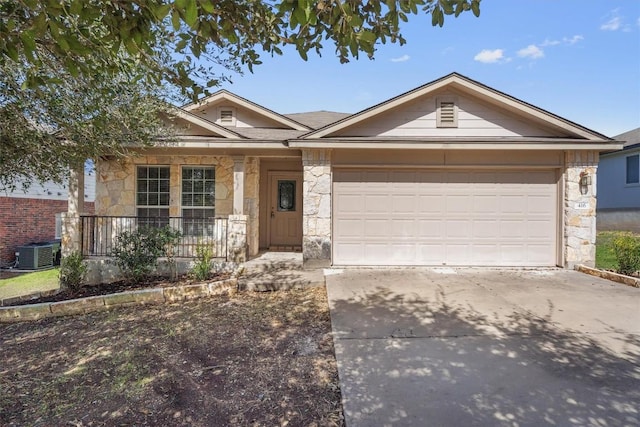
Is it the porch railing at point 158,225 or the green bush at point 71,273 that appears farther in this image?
the porch railing at point 158,225

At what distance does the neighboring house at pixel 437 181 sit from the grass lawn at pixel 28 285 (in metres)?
2.27

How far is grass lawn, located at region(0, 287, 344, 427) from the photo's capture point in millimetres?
2799

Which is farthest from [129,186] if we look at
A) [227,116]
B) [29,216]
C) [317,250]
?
[29,216]

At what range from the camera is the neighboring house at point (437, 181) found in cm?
756

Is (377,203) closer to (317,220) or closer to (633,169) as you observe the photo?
(317,220)

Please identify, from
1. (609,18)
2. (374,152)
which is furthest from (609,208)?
(374,152)

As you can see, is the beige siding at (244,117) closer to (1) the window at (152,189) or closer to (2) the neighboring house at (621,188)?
(1) the window at (152,189)

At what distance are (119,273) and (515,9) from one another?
29.0 ft

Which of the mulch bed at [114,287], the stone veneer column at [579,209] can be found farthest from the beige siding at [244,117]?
the stone veneer column at [579,209]

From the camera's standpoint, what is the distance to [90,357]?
395 cm

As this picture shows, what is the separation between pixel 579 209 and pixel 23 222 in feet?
62.4

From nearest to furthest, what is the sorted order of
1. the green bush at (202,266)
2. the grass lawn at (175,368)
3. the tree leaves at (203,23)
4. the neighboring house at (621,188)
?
the tree leaves at (203,23)
the grass lawn at (175,368)
the green bush at (202,266)
the neighboring house at (621,188)

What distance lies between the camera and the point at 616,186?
15.9 m

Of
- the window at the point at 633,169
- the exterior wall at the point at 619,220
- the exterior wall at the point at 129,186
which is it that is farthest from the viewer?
the window at the point at 633,169
